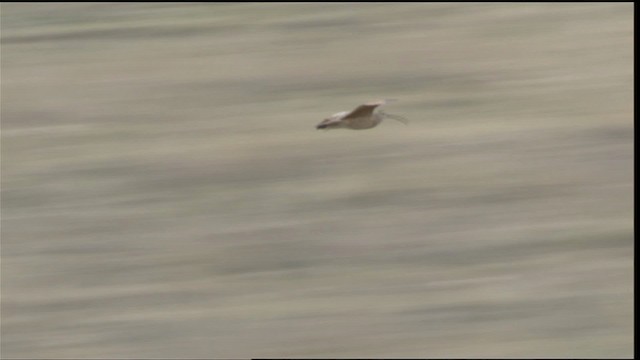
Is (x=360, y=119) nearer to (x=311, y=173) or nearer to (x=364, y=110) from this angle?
(x=364, y=110)

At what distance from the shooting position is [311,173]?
172 inches

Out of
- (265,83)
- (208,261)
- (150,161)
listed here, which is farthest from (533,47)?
(208,261)

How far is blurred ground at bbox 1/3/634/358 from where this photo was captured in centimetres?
371

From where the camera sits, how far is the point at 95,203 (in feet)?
14.0

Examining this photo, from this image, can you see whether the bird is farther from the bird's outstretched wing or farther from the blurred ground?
the blurred ground

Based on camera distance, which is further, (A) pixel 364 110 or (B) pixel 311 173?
(B) pixel 311 173

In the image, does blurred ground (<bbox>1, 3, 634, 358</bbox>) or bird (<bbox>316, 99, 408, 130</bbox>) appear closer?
bird (<bbox>316, 99, 408, 130</bbox>)

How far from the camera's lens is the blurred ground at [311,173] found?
371cm

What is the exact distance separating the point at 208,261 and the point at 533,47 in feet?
5.20

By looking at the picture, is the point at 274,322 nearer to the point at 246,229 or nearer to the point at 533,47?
the point at 246,229

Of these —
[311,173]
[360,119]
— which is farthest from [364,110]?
[311,173]

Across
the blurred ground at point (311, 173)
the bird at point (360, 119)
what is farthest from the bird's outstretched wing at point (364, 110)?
the blurred ground at point (311, 173)

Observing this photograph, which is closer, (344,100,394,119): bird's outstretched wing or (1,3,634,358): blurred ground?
(344,100,394,119): bird's outstretched wing

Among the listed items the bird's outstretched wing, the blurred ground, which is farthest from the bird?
the blurred ground
